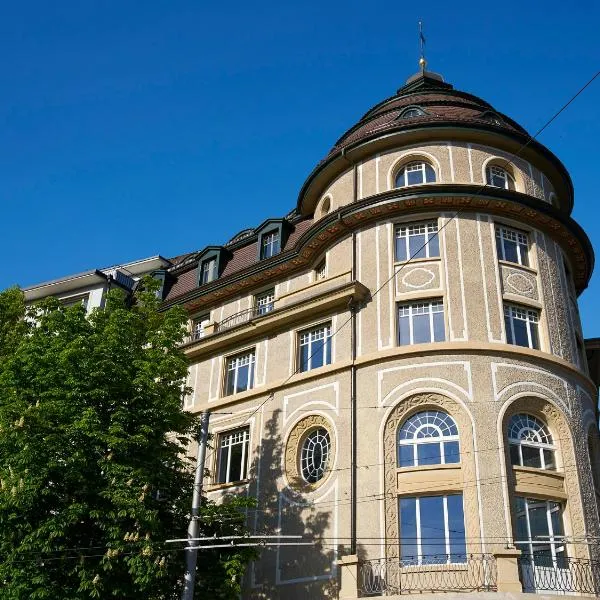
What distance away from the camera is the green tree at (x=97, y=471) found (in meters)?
18.9

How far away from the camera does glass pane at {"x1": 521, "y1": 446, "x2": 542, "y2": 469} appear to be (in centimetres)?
2278

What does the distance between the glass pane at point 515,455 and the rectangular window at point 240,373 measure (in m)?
9.78

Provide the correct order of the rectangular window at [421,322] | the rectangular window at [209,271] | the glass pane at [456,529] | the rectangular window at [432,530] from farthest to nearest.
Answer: the rectangular window at [209,271] → the rectangular window at [421,322] → the rectangular window at [432,530] → the glass pane at [456,529]

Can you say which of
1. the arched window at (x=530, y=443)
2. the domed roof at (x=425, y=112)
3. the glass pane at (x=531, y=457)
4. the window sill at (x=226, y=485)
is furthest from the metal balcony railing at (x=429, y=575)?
the domed roof at (x=425, y=112)

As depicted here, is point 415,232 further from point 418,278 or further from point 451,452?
point 451,452

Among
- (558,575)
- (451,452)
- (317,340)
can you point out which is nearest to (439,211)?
(317,340)

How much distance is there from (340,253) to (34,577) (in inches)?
587

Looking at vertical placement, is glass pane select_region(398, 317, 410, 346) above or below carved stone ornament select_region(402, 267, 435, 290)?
below

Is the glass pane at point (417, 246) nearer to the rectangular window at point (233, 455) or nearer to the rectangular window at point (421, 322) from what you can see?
the rectangular window at point (421, 322)

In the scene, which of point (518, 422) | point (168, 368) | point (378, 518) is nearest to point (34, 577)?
point (168, 368)

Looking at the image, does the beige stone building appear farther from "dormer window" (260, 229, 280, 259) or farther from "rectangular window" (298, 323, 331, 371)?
"dormer window" (260, 229, 280, 259)

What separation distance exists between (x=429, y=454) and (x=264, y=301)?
1115 centimetres

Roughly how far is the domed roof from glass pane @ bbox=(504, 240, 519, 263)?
4510 mm

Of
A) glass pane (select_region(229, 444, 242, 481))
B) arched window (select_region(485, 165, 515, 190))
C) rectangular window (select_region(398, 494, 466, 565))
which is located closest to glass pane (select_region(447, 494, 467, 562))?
rectangular window (select_region(398, 494, 466, 565))
